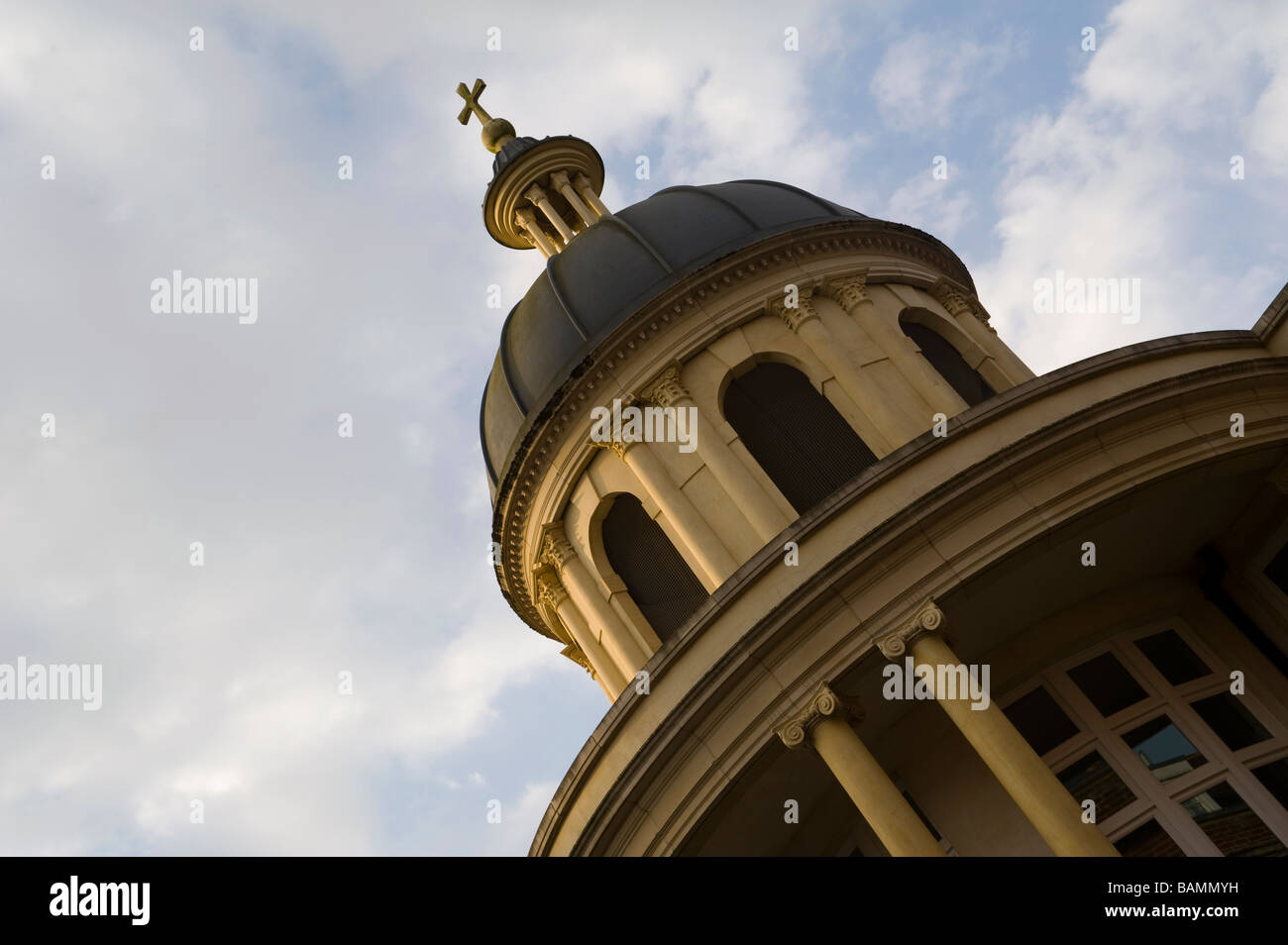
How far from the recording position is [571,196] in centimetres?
3131

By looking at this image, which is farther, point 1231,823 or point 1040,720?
point 1040,720

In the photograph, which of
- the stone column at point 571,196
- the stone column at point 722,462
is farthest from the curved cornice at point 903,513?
the stone column at point 571,196

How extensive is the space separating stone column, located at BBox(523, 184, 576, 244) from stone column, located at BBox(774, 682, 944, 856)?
20.1 metres

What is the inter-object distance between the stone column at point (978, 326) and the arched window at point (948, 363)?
502 millimetres

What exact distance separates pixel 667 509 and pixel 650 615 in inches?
110

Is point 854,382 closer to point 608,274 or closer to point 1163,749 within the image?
point 608,274

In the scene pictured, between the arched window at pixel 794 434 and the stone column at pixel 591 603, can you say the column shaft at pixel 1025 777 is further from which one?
the stone column at pixel 591 603

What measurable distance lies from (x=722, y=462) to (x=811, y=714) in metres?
7.47

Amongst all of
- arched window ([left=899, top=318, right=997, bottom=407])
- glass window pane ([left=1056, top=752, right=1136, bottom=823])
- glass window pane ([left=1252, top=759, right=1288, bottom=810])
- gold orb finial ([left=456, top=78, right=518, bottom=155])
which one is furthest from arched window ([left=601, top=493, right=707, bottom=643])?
gold orb finial ([left=456, top=78, right=518, bottom=155])

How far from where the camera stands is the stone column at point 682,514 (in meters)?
19.4

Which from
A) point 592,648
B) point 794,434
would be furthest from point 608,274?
point 592,648

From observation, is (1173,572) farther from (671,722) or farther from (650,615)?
(650,615)
